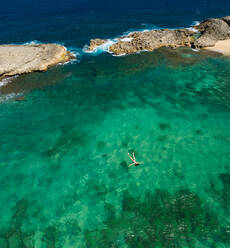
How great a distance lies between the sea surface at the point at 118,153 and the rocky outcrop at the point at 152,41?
3348 mm

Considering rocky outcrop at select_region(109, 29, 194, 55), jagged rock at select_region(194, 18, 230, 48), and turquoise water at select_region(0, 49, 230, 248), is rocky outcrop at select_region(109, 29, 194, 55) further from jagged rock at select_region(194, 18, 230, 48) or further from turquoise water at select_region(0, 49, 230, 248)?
turquoise water at select_region(0, 49, 230, 248)

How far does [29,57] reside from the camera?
2154 inches

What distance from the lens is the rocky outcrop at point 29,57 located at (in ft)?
166

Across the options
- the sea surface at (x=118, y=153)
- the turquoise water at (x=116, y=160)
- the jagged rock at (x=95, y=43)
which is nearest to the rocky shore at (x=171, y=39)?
the jagged rock at (x=95, y=43)

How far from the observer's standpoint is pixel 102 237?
71.3 ft

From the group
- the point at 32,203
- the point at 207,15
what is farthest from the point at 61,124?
the point at 207,15

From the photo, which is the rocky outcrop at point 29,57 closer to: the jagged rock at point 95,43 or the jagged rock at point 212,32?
the jagged rock at point 95,43

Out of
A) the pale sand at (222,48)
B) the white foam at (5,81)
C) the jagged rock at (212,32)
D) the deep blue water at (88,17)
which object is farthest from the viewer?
the deep blue water at (88,17)

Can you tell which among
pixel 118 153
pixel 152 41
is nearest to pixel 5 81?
pixel 118 153

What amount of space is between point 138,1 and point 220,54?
63202mm

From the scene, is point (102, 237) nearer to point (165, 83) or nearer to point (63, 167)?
point (63, 167)

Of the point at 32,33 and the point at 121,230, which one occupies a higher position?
the point at 32,33

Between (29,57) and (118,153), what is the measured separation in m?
40.9

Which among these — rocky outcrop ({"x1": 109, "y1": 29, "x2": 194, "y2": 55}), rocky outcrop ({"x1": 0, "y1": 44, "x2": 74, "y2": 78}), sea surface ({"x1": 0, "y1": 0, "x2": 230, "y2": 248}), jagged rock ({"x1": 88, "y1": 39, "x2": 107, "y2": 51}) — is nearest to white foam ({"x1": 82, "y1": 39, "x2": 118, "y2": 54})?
jagged rock ({"x1": 88, "y1": 39, "x2": 107, "y2": 51})
